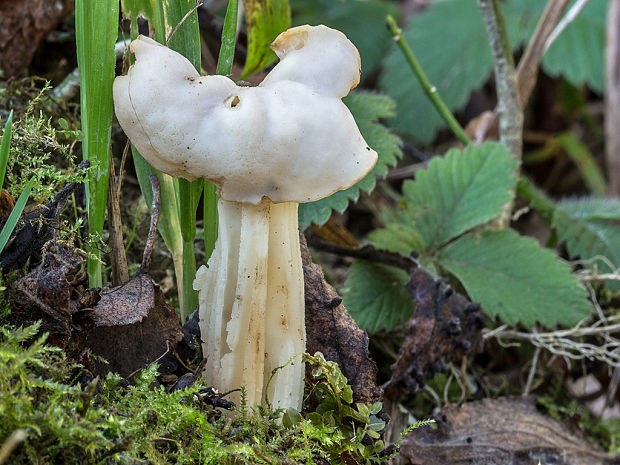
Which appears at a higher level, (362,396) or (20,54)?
(20,54)

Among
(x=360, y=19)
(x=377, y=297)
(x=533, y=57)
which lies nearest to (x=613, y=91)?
(x=533, y=57)

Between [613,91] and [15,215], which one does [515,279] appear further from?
[613,91]

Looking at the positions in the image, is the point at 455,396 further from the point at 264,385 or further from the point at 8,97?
the point at 8,97

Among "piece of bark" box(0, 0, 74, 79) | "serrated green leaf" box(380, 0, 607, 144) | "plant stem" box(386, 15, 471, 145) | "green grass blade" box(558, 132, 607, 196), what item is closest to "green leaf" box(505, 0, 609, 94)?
"serrated green leaf" box(380, 0, 607, 144)

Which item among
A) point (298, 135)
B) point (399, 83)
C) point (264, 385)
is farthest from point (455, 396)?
point (399, 83)

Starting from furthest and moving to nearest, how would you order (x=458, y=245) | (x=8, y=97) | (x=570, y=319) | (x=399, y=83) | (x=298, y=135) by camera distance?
(x=399, y=83)
(x=458, y=245)
(x=570, y=319)
(x=8, y=97)
(x=298, y=135)

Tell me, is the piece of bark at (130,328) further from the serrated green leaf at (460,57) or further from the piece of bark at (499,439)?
the serrated green leaf at (460,57)

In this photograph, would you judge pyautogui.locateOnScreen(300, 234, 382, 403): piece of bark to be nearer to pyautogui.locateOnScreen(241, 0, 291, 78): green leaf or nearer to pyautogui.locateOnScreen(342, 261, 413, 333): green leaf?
pyautogui.locateOnScreen(342, 261, 413, 333): green leaf
